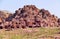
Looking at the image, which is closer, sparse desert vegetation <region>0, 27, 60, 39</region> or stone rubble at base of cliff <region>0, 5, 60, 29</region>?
sparse desert vegetation <region>0, 27, 60, 39</region>

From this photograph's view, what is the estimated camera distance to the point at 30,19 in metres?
43.9

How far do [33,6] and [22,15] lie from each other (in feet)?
13.7

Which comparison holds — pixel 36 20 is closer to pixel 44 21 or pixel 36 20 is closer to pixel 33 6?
pixel 44 21

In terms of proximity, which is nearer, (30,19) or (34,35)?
(34,35)

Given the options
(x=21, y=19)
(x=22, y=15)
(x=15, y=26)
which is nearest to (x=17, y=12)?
(x=22, y=15)

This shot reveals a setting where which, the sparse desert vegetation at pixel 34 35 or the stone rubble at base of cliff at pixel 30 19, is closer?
the sparse desert vegetation at pixel 34 35

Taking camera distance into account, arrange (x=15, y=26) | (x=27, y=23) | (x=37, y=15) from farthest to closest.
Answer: (x=37, y=15) < (x=27, y=23) < (x=15, y=26)

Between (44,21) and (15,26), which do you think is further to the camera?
(44,21)

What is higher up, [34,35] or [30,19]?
[30,19]

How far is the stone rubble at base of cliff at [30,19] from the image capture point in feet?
134

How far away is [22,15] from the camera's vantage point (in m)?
45.9

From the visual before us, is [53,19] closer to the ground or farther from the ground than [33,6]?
closer to the ground

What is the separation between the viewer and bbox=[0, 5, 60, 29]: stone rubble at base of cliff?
40850 millimetres

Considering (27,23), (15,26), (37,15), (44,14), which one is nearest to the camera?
(15,26)
